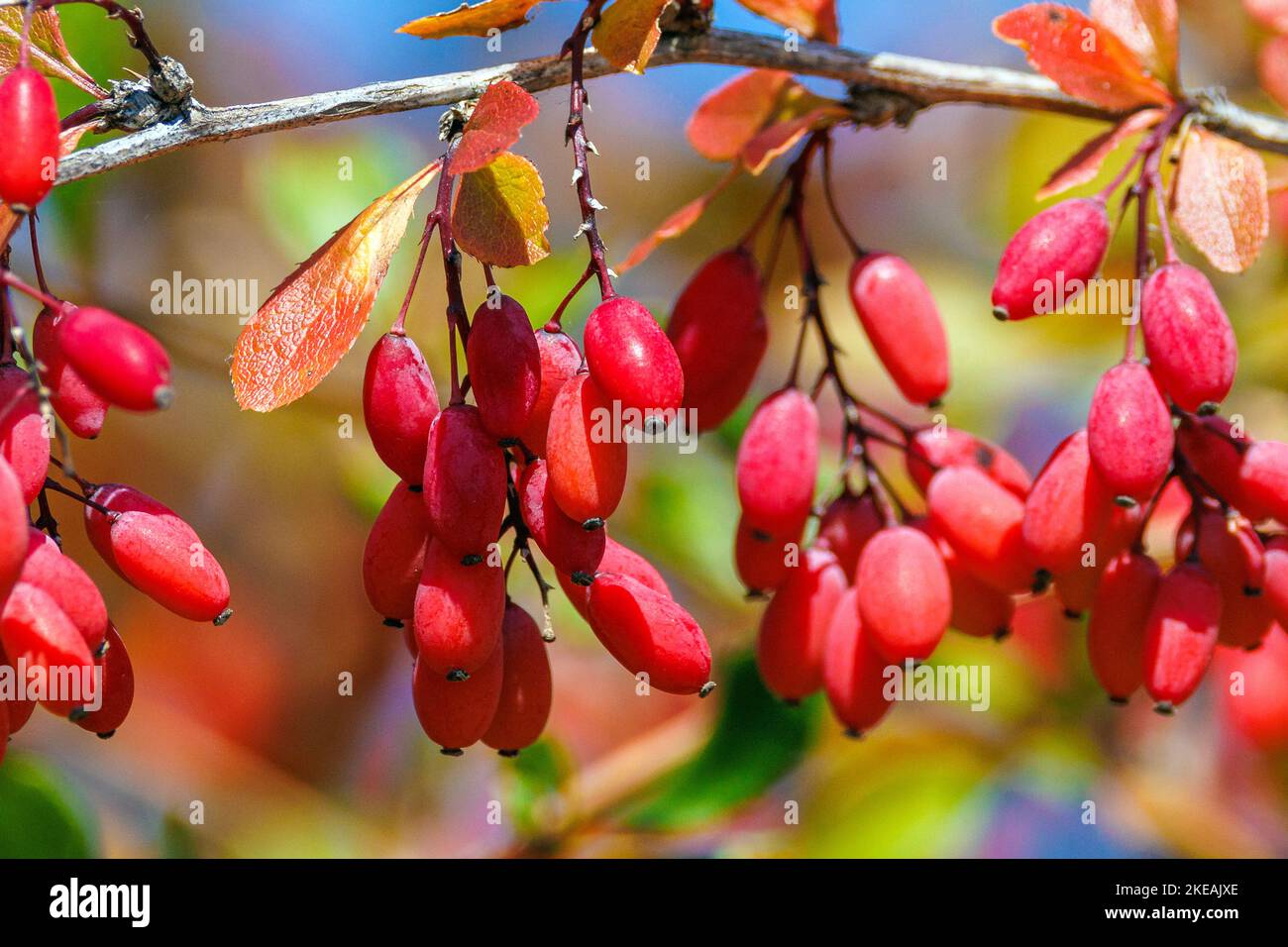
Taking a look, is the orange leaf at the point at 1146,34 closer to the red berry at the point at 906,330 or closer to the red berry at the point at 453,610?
the red berry at the point at 906,330

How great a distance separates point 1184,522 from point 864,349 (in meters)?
0.91

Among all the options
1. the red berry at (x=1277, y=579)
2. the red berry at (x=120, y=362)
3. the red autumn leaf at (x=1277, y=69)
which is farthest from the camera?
the red autumn leaf at (x=1277, y=69)

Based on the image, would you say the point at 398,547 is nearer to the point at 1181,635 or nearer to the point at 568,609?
the point at 1181,635

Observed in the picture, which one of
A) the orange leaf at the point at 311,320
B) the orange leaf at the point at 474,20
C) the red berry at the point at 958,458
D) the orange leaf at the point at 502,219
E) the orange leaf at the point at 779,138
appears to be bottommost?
the red berry at the point at 958,458

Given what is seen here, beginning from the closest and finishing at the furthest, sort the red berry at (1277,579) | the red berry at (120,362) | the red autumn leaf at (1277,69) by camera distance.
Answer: the red berry at (120,362) < the red berry at (1277,579) < the red autumn leaf at (1277,69)

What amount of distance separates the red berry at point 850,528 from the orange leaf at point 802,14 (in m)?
0.39

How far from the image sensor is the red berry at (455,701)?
2.47ft

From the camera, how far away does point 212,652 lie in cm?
173

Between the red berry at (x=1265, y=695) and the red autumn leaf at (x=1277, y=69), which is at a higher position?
the red autumn leaf at (x=1277, y=69)

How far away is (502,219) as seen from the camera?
72 cm

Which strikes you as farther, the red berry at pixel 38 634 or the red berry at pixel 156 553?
the red berry at pixel 156 553

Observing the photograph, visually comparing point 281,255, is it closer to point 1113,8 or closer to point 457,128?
point 457,128

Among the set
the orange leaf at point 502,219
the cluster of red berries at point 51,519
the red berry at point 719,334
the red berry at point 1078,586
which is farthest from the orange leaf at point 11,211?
the red berry at point 1078,586

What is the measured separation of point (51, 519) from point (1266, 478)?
0.79 m
